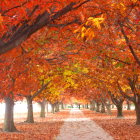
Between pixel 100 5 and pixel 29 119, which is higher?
pixel 100 5

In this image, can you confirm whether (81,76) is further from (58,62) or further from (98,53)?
(98,53)

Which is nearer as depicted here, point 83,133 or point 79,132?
point 83,133

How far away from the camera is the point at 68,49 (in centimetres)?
1727

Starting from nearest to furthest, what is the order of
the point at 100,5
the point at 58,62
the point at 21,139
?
the point at 100,5 < the point at 21,139 < the point at 58,62

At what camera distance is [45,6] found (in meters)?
5.45

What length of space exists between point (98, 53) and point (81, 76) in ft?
42.7

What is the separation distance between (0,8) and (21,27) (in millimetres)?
632

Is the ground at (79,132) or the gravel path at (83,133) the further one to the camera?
the ground at (79,132)

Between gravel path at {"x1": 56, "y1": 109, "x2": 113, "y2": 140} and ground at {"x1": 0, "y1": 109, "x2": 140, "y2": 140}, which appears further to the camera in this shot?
ground at {"x1": 0, "y1": 109, "x2": 140, "y2": 140}

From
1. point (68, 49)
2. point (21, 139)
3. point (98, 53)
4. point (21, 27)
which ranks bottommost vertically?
point (21, 139)

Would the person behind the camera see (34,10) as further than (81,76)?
No

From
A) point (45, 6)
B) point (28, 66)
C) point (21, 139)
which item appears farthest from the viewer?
point (28, 66)

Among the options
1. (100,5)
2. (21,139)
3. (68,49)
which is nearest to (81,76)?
(68,49)

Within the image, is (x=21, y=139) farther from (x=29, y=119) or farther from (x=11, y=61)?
(x=29, y=119)
